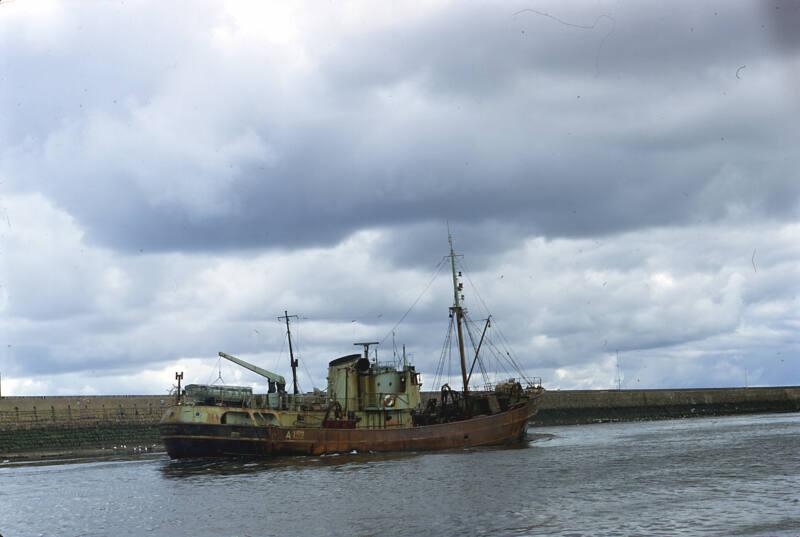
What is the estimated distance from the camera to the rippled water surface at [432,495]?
29.9 m

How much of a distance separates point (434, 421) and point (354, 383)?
799 cm

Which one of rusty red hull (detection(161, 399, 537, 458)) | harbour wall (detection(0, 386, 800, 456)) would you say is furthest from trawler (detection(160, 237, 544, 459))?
harbour wall (detection(0, 386, 800, 456))

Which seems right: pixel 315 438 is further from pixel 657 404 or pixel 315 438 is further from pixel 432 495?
pixel 657 404

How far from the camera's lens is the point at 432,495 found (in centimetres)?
3784

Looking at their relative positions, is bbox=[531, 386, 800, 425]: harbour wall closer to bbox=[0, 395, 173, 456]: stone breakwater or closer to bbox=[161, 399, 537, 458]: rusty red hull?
bbox=[161, 399, 537, 458]: rusty red hull

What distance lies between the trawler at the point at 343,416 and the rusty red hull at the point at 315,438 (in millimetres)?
61

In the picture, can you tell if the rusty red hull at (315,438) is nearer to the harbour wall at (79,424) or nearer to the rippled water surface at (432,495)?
the rippled water surface at (432,495)

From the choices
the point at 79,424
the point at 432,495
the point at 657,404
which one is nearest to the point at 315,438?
the point at 432,495

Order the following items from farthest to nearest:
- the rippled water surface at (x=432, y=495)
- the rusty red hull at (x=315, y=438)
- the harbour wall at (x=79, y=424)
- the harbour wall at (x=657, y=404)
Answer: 1. the harbour wall at (x=657, y=404)
2. the harbour wall at (x=79, y=424)
3. the rusty red hull at (x=315, y=438)
4. the rippled water surface at (x=432, y=495)

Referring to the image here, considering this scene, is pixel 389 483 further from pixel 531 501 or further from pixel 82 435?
pixel 82 435

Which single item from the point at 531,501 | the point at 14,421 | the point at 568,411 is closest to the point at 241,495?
the point at 531,501

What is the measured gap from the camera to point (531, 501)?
3472 centimetres

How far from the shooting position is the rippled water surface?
2986cm

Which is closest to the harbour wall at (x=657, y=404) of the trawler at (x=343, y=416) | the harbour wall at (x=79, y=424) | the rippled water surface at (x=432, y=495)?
the harbour wall at (x=79, y=424)
